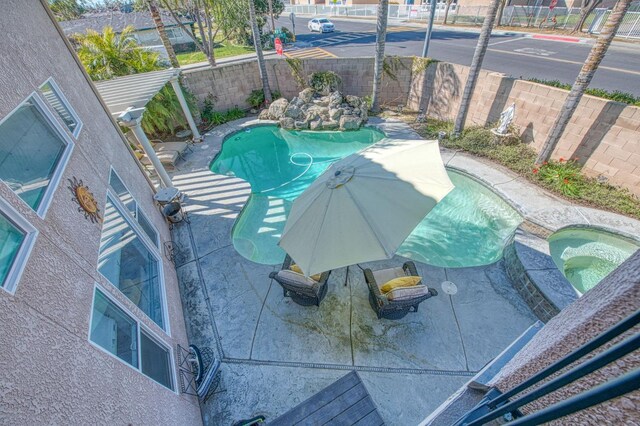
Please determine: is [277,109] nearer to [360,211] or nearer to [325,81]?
[325,81]

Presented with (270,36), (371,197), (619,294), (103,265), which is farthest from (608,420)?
(270,36)

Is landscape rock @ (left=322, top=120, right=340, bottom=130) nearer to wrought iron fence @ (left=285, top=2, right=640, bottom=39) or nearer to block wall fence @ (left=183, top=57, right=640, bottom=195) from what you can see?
block wall fence @ (left=183, top=57, right=640, bottom=195)

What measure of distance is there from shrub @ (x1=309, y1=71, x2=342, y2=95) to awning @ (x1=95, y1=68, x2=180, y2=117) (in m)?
6.99

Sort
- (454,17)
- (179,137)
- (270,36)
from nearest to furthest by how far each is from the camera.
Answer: (179,137), (270,36), (454,17)

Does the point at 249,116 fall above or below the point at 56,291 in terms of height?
below

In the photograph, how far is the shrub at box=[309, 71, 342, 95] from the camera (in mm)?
14297

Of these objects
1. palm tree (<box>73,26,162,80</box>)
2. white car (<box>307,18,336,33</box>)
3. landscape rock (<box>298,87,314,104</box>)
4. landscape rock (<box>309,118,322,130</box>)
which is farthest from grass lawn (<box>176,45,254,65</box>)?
landscape rock (<box>309,118,322,130</box>)

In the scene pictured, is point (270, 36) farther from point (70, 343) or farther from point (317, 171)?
point (70, 343)

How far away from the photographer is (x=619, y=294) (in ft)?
4.92

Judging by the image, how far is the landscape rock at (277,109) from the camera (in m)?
13.7

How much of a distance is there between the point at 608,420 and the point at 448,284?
510 cm

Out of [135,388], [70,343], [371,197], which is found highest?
[70,343]

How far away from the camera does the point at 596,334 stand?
1615 mm

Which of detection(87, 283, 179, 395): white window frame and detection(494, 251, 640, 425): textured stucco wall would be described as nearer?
detection(494, 251, 640, 425): textured stucco wall
